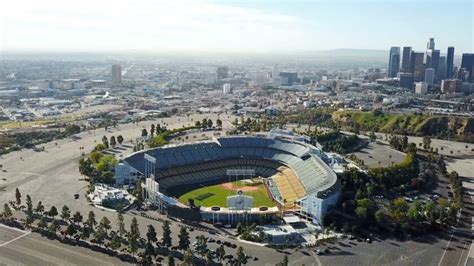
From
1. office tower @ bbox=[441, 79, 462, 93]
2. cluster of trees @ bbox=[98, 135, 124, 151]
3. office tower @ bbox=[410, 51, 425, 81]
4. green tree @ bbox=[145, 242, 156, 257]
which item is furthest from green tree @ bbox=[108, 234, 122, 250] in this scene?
office tower @ bbox=[410, 51, 425, 81]

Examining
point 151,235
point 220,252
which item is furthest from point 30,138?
point 220,252

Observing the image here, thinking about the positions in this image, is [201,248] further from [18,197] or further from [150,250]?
[18,197]

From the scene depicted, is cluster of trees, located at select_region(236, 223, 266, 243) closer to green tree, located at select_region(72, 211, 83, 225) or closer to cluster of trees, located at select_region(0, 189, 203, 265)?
cluster of trees, located at select_region(0, 189, 203, 265)

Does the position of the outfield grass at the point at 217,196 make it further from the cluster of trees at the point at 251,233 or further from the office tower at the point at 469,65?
the office tower at the point at 469,65

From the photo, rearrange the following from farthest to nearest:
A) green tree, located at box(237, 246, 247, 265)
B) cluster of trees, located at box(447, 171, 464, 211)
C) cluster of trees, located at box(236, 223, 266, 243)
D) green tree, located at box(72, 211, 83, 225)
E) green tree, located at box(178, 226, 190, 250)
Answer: cluster of trees, located at box(447, 171, 464, 211) < green tree, located at box(72, 211, 83, 225) < cluster of trees, located at box(236, 223, 266, 243) < green tree, located at box(178, 226, 190, 250) < green tree, located at box(237, 246, 247, 265)

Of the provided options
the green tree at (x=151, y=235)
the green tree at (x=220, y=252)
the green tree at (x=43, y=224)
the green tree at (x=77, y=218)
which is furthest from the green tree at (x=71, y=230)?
the green tree at (x=220, y=252)

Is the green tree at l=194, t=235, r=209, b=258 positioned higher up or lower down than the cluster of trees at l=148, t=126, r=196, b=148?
lower down
